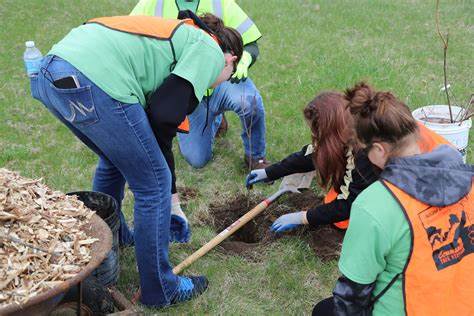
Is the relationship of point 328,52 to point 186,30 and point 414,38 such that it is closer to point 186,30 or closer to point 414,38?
point 414,38

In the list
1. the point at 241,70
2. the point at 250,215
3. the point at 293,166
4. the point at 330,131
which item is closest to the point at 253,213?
the point at 250,215

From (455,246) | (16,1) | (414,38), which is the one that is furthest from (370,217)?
(16,1)

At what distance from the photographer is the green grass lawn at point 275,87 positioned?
124 inches

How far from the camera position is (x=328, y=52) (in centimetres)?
709

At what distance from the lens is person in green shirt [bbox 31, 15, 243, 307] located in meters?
2.30

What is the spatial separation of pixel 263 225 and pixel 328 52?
404 centimetres

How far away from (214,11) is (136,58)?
78.6 inches

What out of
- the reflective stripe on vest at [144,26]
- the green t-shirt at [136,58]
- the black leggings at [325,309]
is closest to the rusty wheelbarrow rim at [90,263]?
the green t-shirt at [136,58]

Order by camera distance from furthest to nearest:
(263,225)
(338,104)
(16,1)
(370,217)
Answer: (16,1), (263,225), (338,104), (370,217)

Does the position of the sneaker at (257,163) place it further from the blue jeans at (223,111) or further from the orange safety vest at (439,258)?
the orange safety vest at (439,258)

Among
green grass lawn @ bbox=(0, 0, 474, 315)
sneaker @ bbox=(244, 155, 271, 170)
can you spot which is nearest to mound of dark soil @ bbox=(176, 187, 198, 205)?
green grass lawn @ bbox=(0, 0, 474, 315)

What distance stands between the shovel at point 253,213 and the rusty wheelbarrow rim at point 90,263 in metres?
0.93

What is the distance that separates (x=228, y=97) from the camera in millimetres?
4285

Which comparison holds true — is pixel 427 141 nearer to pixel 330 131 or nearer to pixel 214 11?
pixel 330 131
